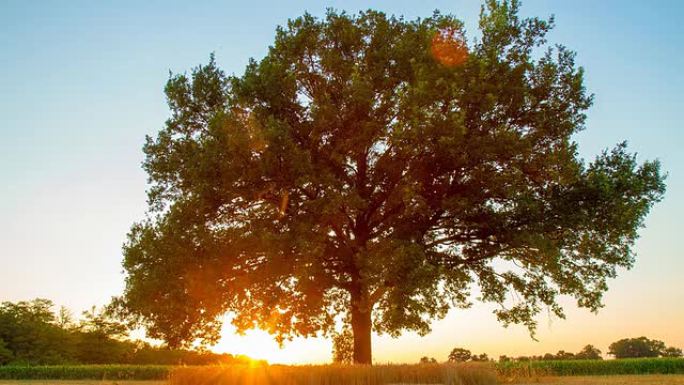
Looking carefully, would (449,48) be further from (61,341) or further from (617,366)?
(61,341)

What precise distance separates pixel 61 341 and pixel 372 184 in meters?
74.6

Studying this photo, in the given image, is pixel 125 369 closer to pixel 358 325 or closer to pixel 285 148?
pixel 358 325

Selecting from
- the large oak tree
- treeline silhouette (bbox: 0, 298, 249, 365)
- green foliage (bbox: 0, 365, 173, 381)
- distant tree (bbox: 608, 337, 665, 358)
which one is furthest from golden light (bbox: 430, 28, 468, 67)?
distant tree (bbox: 608, 337, 665, 358)

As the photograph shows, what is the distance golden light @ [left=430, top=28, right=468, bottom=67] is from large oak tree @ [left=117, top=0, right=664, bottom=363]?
11 centimetres

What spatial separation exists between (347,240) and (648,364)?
1000 inches

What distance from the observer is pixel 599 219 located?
2398 centimetres

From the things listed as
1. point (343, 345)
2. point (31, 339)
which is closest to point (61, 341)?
point (31, 339)

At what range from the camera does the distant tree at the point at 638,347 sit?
99.0 meters

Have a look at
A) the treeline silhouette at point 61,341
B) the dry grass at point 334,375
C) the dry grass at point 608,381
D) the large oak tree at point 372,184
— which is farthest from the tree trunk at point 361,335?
the treeline silhouette at point 61,341

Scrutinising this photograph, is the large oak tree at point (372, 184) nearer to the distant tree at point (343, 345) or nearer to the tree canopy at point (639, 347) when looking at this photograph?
the distant tree at point (343, 345)

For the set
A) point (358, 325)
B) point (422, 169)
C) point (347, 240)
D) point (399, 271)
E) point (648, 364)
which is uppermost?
point (422, 169)

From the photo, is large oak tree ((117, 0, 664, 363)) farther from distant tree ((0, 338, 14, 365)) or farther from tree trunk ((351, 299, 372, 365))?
distant tree ((0, 338, 14, 365))

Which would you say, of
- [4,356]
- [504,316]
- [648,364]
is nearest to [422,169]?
[504,316]

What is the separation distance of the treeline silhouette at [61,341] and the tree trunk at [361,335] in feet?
178
